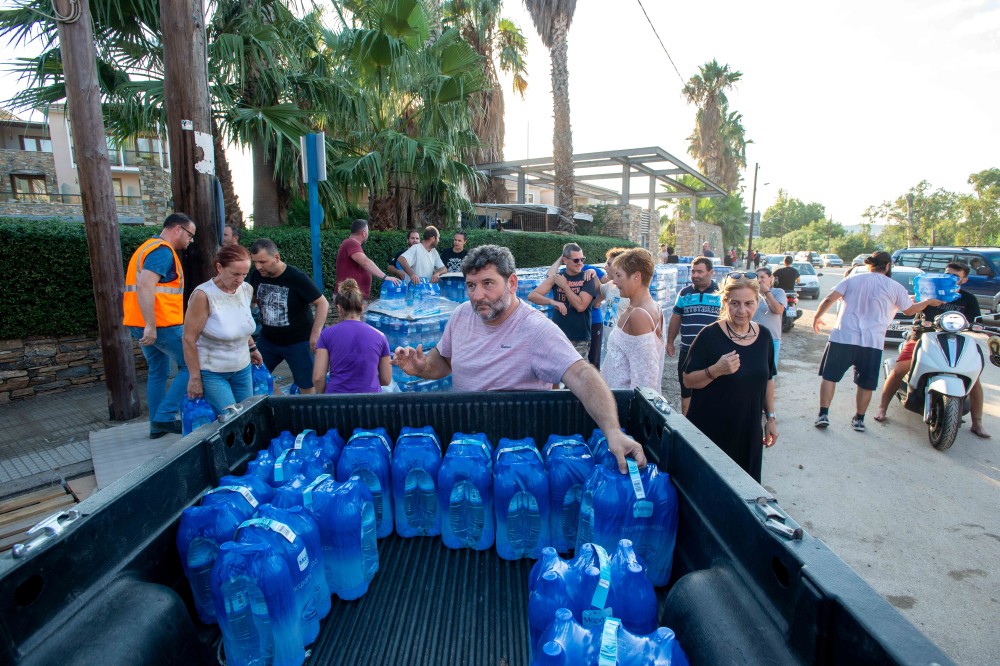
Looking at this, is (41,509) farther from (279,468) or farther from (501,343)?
(501,343)

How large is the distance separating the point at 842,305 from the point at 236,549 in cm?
603

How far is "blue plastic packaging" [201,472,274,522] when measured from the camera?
6.09 feet

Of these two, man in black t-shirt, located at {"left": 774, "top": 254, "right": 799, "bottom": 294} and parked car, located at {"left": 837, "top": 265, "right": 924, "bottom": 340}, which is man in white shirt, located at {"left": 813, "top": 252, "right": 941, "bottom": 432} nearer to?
parked car, located at {"left": 837, "top": 265, "right": 924, "bottom": 340}

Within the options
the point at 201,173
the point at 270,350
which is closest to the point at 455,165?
the point at 201,173

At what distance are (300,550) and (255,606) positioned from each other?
191 millimetres

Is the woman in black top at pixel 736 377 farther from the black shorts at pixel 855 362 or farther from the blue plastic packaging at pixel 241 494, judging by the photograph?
the black shorts at pixel 855 362

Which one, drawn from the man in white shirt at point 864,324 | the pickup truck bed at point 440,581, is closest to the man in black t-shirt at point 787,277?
the man in white shirt at point 864,324

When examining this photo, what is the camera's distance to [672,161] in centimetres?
1897

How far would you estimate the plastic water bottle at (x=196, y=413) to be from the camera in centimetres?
356

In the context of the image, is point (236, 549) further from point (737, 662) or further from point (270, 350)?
point (270, 350)

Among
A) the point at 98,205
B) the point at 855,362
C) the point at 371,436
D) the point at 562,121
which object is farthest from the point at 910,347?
the point at 562,121

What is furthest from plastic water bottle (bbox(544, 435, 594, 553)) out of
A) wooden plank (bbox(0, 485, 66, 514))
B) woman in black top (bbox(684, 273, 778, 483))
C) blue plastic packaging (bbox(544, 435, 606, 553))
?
wooden plank (bbox(0, 485, 66, 514))

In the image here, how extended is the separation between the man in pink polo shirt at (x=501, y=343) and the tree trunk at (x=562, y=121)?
15751 mm

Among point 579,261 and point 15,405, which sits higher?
point 579,261
